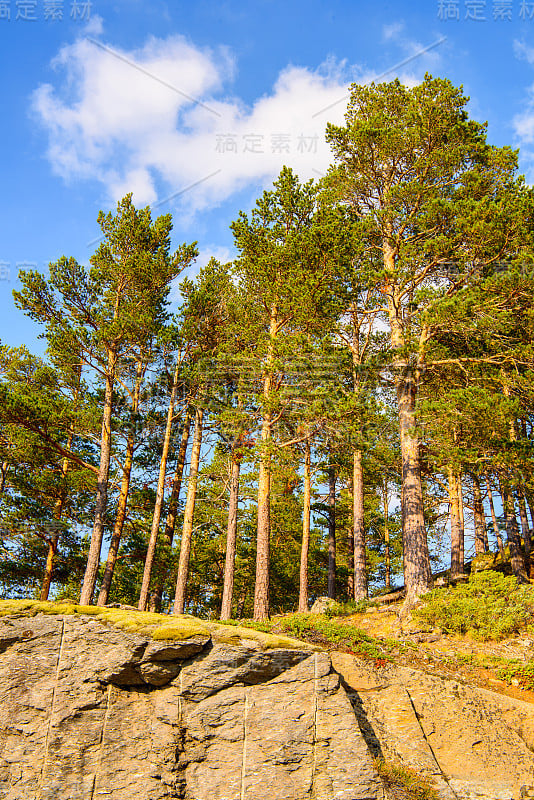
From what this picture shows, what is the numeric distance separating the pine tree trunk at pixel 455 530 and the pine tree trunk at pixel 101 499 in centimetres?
1313

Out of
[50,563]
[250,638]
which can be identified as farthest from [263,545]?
[50,563]

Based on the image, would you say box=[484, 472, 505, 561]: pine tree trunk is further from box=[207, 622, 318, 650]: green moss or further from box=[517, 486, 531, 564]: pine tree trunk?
box=[207, 622, 318, 650]: green moss

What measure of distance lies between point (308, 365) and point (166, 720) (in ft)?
33.5

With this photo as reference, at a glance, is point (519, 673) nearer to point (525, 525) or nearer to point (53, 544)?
point (525, 525)

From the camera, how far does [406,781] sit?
725cm

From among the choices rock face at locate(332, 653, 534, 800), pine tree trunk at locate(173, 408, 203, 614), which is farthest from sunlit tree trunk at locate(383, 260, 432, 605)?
pine tree trunk at locate(173, 408, 203, 614)

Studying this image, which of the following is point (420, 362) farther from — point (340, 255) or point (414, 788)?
point (414, 788)

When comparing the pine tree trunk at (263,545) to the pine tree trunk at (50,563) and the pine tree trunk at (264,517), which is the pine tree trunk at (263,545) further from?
the pine tree trunk at (50,563)

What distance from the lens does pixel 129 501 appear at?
21.3 meters

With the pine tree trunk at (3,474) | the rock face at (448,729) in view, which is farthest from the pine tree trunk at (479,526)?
the pine tree trunk at (3,474)

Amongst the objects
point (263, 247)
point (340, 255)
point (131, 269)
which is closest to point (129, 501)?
point (131, 269)

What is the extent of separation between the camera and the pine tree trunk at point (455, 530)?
1981 centimetres

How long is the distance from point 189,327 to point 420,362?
8.70m

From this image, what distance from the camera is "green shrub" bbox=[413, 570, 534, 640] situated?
11.6 metres
